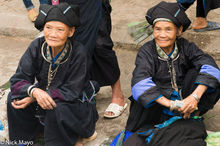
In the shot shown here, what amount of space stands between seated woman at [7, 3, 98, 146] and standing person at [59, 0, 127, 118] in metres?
0.28

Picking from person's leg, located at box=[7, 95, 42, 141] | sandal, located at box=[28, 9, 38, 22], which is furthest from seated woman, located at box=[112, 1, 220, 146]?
sandal, located at box=[28, 9, 38, 22]

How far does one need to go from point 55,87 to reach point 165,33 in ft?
3.51

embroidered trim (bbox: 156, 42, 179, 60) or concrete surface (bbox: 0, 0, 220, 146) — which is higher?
embroidered trim (bbox: 156, 42, 179, 60)

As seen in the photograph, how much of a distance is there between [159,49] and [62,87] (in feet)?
2.98

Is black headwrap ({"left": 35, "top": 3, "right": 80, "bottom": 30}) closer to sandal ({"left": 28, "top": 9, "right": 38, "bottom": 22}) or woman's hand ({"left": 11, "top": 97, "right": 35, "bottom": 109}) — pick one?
woman's hand ({"left": 11, "top": 97, "right": 35, "bottom": 109})

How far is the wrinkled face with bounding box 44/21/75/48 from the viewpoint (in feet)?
9.89

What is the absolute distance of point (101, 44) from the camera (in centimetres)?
359

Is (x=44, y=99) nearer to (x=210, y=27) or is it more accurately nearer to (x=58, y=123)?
(x=58, y=123)

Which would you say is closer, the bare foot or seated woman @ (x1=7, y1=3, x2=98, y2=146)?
seated woman @ (x1=7, y1=3, x2=98, y2=146)

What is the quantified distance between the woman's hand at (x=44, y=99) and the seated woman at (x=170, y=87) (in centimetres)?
68

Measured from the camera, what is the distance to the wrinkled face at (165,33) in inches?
115

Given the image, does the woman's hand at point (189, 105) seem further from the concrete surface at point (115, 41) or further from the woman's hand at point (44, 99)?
the woman's hand at point (44, 99)

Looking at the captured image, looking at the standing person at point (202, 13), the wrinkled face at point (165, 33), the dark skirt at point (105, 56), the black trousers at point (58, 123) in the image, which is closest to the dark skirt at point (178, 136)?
the black trousers at point (58, 123)

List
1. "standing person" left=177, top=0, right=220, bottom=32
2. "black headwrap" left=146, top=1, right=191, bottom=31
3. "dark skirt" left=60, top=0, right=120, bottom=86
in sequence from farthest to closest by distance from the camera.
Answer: "standing person" left=177, top=0, right=220, bottom=32 → "dark skirt" left=60, top=0, right=120, bottom=86 → "black headwrap" left=146, top=1, right=191, bottom=31
